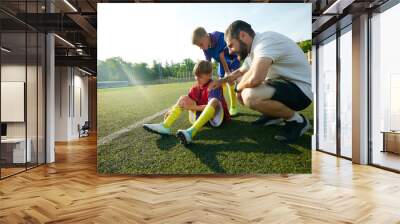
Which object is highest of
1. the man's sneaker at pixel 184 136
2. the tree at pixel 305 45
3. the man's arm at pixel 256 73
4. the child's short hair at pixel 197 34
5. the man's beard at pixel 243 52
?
the child's short hair at pixel 197 34

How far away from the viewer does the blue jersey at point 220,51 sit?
5.73m

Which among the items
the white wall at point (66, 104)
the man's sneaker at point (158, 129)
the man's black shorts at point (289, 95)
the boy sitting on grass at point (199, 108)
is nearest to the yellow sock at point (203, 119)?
the boy sitting on grass at point (199, 108)

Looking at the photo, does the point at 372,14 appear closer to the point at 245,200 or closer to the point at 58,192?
the point at 245,200

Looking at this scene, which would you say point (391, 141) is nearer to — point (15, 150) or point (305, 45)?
point (305, 45)

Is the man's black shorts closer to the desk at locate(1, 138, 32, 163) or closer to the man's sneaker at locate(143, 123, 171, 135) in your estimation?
the man's sneaker at locate(143, 123, 171, 135)

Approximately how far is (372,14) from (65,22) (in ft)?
19.3

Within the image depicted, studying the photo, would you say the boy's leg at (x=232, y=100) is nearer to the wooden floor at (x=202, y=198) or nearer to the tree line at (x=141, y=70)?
the tree line at (x=141, y=70)

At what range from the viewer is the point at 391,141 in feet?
21.3

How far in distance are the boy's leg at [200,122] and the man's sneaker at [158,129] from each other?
18 cm

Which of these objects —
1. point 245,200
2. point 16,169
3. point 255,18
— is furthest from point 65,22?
point 245,200

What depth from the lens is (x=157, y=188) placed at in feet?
16.9

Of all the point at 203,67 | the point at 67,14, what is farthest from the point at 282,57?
the point at 67,14

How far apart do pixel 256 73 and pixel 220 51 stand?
2.07 ft

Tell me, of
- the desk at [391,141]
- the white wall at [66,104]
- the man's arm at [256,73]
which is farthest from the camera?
the white wall at [66,104]
